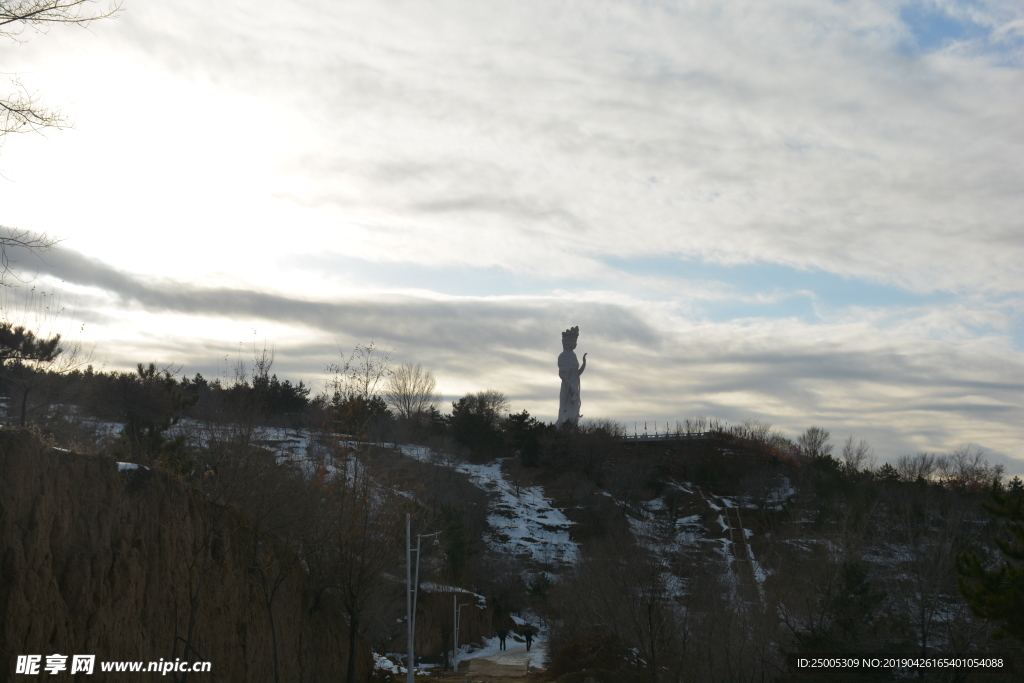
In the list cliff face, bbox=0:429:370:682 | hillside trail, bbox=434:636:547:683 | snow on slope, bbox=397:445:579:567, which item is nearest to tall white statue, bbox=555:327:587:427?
snow on slope, bbox=397:445:579:567

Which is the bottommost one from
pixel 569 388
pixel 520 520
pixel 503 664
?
pixel 503 664

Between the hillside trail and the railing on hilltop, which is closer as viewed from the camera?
the hillside trail

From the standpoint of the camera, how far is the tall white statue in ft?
257

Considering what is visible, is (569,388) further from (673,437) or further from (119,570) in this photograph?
(119,570)

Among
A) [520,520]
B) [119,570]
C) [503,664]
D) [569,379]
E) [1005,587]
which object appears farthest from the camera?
[569,379]

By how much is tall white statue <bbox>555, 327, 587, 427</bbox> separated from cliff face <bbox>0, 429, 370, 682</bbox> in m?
60.8

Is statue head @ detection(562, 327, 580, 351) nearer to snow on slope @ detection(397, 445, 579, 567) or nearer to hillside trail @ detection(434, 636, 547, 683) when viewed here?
snow on slope @ detection(397, 445, 579, 567)

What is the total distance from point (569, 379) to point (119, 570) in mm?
66623

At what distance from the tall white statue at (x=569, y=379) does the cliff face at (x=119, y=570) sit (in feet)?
199

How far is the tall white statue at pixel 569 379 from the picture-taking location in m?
78.4

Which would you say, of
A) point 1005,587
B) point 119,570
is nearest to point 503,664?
point 1005,587

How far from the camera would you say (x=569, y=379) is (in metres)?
78.8

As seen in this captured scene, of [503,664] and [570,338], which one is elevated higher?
Answer: [570,338]

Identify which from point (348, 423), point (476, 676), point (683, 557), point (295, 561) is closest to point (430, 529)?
point (476, 676)
